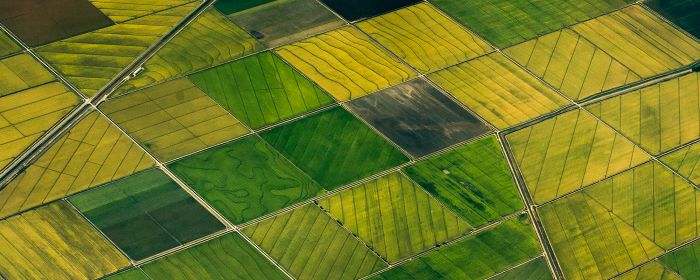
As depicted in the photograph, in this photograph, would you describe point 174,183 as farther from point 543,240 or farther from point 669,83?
point 669,83

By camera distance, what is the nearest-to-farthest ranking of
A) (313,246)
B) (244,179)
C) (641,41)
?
(313,246) → (244,179) → (641,41)

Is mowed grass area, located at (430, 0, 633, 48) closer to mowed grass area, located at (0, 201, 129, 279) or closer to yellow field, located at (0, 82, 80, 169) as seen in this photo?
yellow field, located at (0, 82, 80, 169)

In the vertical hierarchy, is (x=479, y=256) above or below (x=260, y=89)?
below

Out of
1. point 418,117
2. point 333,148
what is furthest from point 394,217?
point 418,117

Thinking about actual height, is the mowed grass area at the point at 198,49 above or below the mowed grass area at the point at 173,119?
above

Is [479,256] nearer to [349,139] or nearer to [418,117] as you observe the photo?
[349,139]

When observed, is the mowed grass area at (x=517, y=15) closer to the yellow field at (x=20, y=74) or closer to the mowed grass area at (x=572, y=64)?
the mowed grass area at (x=572, y=64)

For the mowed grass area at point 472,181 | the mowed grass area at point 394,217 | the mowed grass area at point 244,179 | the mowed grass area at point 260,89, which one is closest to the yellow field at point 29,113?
the mowed grass area at point 260,89
